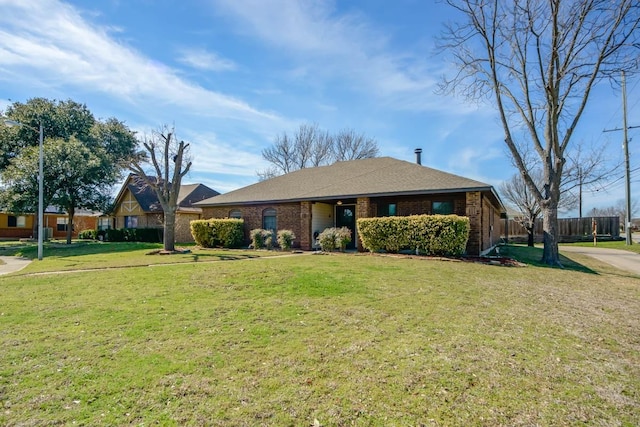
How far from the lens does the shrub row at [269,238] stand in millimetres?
15805

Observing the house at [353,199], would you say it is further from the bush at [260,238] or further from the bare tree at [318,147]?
the bare tree at [318,147]

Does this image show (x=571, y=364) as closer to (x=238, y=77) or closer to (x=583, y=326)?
(x=583, y=326)

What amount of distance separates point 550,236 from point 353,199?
315 inches

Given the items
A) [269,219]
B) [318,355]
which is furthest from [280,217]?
[318,355]

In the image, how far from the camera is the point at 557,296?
706 centimetres

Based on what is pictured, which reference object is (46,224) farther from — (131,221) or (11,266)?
(11,266)

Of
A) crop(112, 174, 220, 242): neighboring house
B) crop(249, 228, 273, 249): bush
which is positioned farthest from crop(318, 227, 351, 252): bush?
crop(112, 174, 220, 242): neighboring house

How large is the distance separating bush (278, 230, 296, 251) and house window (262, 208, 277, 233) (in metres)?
2.01

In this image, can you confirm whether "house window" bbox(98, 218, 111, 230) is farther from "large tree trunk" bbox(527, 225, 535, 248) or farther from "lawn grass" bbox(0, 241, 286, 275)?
"large tree trunk" bbox(527, 225, 535, 248)

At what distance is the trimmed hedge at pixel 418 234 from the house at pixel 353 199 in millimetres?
1187

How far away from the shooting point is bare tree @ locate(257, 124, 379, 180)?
35.5 m

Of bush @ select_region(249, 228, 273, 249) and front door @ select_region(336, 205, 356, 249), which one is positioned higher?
front door @ select_region(336, 205, 356, 249)

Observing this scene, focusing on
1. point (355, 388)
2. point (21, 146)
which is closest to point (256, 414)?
point (355, 388)

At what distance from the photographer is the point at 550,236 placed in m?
12.2
